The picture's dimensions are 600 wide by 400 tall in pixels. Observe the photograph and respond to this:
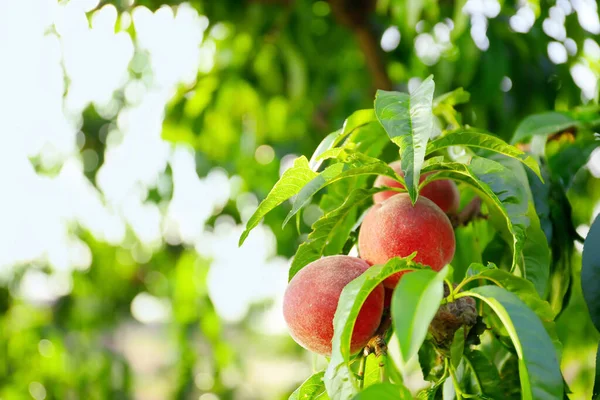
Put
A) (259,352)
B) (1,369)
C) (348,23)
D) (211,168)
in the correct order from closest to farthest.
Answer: (348,23) < (211,168) < (1,369) < (259,352)

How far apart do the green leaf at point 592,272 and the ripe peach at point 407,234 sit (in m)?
0.10

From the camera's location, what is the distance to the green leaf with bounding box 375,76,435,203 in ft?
1.15

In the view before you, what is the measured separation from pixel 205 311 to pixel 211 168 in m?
0.66

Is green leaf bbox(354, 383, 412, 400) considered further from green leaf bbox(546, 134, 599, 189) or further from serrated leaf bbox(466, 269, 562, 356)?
green leaf bbox(546, 134, 599, 189)

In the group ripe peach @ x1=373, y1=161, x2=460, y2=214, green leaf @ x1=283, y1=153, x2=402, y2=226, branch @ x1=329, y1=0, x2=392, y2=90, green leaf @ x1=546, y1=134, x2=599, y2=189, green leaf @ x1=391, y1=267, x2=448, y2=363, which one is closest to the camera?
green leaf @ x1=391, y1=267, x2=448, y2=363

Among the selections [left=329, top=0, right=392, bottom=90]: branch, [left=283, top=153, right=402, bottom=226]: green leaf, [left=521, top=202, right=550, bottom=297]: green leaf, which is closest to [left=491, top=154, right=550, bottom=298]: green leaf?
[left=521, top=202, right=550, bottom=297]: green leaf

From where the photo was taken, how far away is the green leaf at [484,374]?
0.45 m

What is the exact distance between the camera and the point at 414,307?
29 centimetres

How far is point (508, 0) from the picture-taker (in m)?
1.15

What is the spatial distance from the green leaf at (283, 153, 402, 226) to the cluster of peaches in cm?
3

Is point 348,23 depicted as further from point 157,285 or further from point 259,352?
point 259,352

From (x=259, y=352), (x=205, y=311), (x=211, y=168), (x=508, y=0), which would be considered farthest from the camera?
(x=259, y=352)

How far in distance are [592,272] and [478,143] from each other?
13cm

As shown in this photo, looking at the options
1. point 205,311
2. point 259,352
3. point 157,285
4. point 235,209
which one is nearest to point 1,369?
point 157,285
